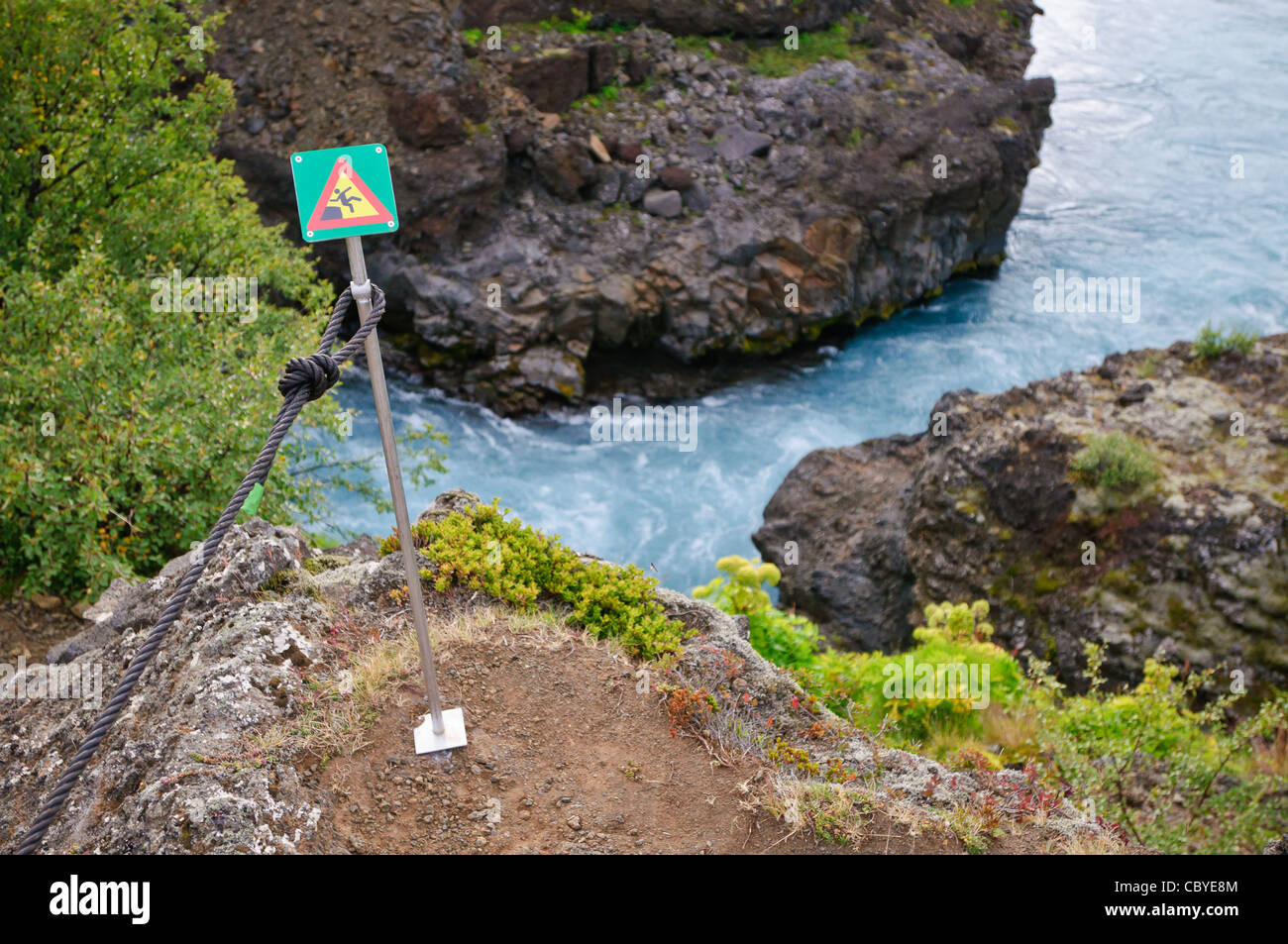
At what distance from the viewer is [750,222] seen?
25.0 metres

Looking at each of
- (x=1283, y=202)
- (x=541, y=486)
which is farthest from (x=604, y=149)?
(x=1283, y=202)

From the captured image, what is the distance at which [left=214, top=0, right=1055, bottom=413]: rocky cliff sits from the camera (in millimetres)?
A: 23859

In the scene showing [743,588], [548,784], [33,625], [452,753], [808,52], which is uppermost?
[808,52]

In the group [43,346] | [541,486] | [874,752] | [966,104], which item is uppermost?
[966,104]

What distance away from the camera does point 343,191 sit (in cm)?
480

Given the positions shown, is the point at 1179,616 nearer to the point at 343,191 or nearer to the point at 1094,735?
the point at 1094,735

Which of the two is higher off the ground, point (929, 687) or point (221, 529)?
point (221, 529)

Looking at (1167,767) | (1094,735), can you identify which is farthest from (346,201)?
(1167,767)

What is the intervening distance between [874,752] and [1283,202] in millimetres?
33492

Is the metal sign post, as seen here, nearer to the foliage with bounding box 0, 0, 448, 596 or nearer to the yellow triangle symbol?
the yellow triangle symbol

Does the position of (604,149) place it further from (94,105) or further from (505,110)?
(94,105)

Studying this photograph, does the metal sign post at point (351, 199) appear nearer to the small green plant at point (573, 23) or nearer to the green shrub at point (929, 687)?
the green shrub at point (929, 687)

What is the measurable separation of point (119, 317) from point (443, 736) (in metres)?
8.59

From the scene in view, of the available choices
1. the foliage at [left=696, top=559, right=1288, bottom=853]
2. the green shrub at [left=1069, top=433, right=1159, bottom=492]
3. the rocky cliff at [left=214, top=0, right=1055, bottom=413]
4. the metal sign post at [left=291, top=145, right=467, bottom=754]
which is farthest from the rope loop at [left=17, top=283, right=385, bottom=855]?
the rocky cliff at [left=214, top=0, right=1055, bottom=413]
